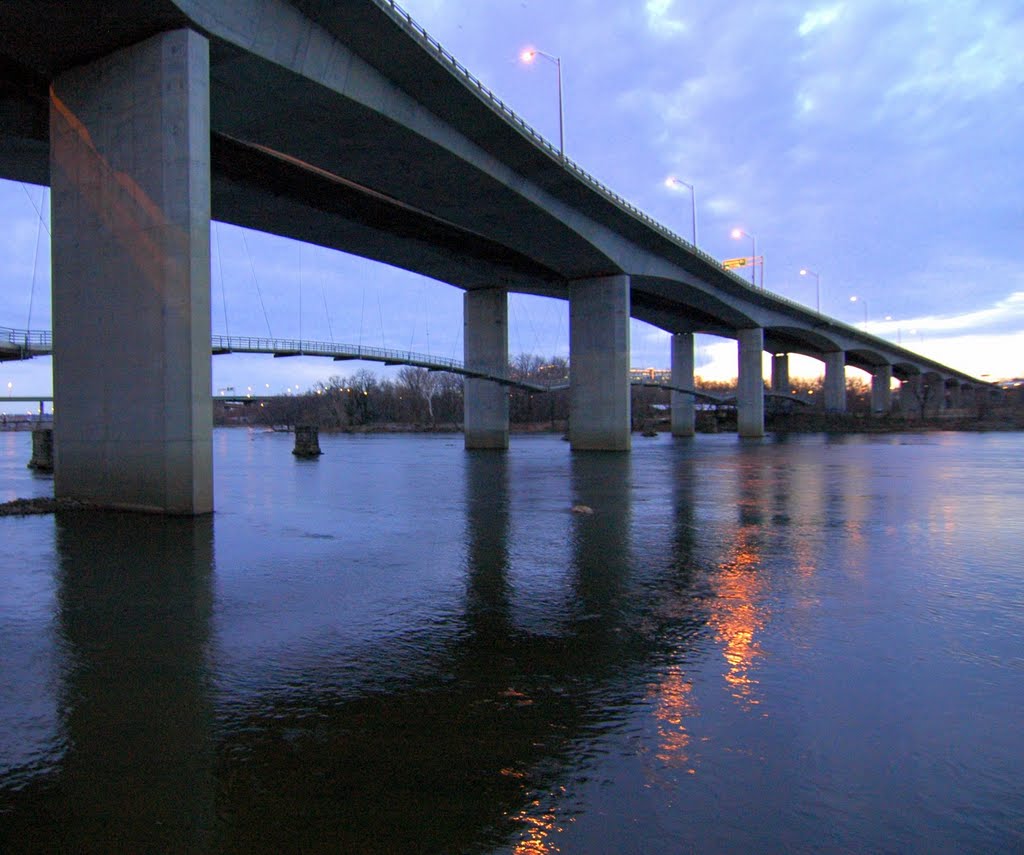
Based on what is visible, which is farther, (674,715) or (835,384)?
(835,384)

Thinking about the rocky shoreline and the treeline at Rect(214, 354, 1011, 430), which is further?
the treeline at Rect(214, 354, 1011, 430)

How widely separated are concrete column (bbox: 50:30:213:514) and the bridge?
0.05m

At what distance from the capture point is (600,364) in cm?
4900

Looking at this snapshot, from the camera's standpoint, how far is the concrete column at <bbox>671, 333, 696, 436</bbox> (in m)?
88.4

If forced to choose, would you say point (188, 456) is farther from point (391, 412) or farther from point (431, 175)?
point (391, 412)

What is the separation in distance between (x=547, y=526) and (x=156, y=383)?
31.5 feet

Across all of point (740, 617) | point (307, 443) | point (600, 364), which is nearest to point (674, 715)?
point (740, 617)

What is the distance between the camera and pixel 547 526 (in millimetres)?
13867

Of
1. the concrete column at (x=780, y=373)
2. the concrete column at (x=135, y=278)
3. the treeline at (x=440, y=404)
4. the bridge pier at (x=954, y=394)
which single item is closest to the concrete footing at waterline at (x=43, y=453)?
the concrete column at (x=135, y=278)

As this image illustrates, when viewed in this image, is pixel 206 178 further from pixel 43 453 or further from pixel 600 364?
pixel 600 364

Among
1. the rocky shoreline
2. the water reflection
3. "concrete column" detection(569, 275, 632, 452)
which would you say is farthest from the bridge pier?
the water reflection

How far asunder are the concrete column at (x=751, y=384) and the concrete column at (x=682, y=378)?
26.9 feet

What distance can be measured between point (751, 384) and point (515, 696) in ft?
265

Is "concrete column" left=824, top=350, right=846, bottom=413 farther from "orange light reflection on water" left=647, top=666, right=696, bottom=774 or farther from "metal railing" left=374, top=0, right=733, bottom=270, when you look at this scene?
"orange light reflection on water" left=647, top=666, right=696, bottom=774
